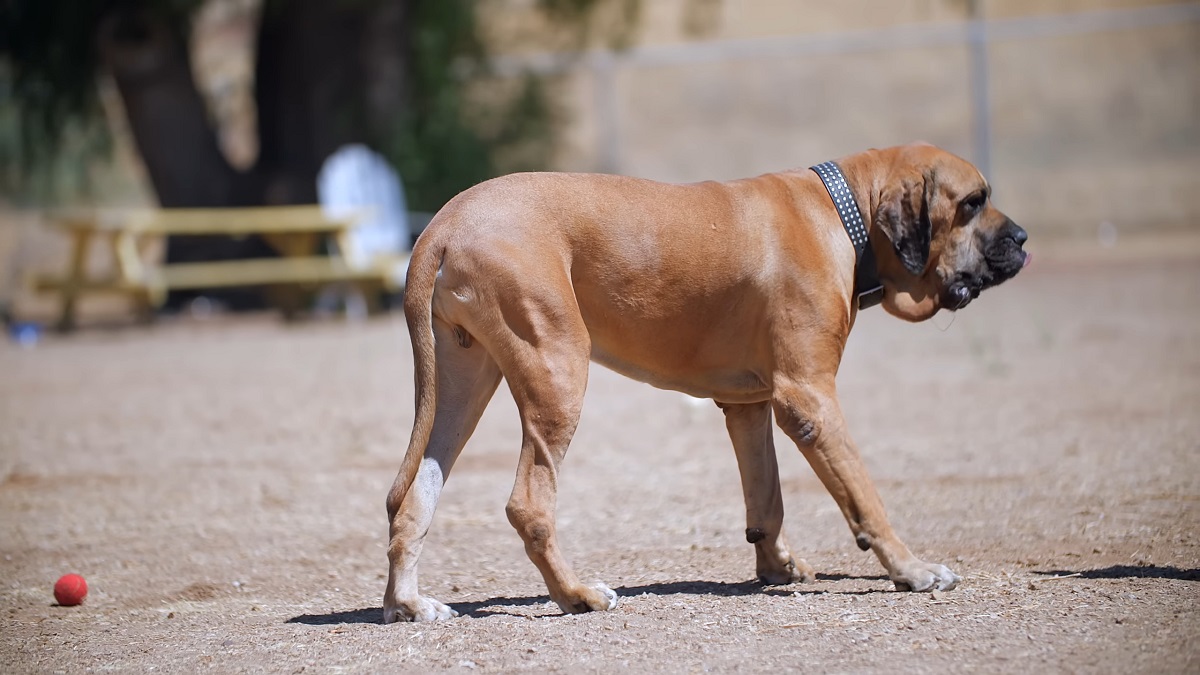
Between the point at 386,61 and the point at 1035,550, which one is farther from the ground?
the point at 386,61

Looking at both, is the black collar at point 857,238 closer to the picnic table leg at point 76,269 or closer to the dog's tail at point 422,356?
the dog's tail at point 422,356

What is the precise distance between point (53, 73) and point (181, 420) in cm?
992

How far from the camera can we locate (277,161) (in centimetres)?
1938

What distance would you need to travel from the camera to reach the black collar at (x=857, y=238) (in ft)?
16.6

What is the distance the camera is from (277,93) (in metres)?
19.2

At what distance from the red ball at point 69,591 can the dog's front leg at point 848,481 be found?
2.88 metres

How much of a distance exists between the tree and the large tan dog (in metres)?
13.5

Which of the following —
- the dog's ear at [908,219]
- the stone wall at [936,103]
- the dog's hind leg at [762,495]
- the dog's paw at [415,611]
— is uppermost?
the stone wall at [936,103]

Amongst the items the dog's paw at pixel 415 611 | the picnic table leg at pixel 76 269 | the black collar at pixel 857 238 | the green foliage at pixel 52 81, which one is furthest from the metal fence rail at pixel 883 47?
the dog's paw at pixel 415 611

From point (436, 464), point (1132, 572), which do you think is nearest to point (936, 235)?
point (1132, 572)

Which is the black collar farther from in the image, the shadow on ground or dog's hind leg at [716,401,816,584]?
the shadow on ground

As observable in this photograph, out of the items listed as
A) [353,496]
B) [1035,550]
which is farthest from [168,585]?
[1035,550]

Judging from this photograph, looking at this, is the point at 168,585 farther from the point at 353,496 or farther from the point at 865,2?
the point at 865,2

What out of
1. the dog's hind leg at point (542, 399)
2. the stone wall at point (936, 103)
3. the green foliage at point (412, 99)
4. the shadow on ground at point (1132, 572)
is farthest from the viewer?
the stone wall at point (936, 103)
